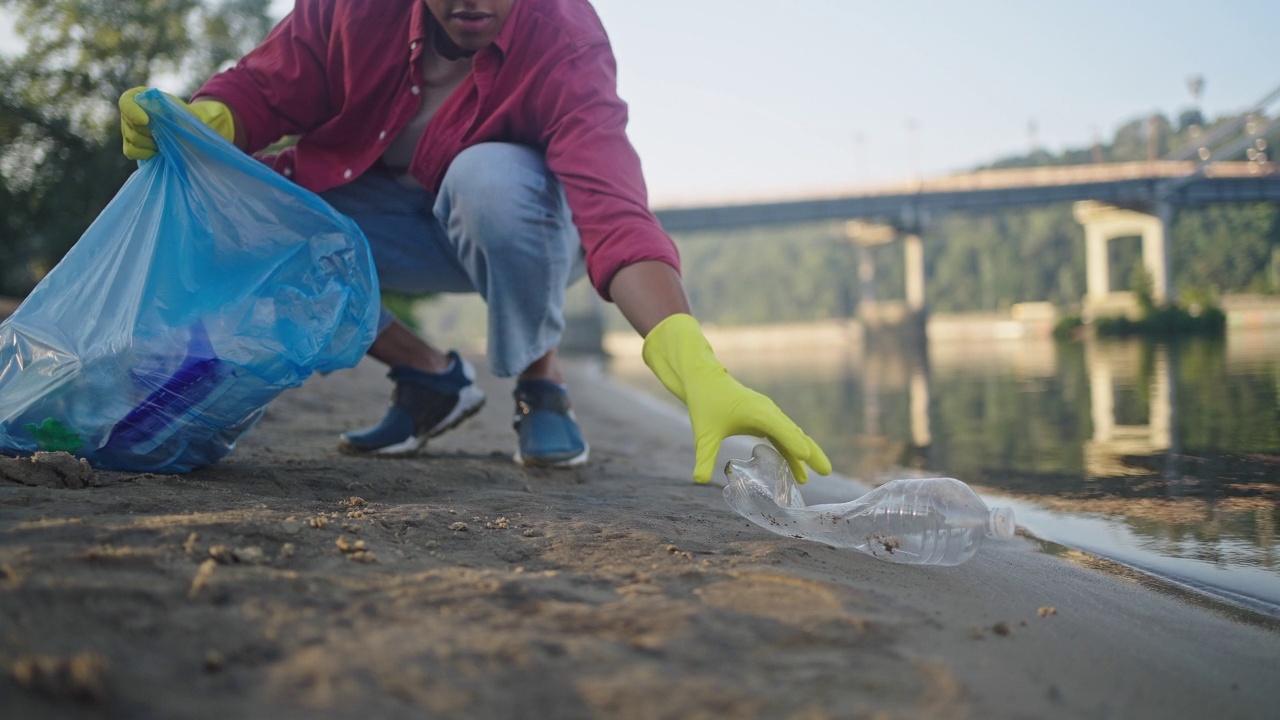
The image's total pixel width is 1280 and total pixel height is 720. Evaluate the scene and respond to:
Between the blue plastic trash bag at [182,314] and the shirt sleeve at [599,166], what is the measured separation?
0.49 meters

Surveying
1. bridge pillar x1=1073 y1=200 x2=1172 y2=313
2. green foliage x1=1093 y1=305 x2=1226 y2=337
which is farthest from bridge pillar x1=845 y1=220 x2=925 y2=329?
green foliage x1=1093 y1=305 x2=1226 y2=337

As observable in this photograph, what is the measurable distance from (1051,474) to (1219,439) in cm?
77

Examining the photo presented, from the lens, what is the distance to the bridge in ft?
93.2

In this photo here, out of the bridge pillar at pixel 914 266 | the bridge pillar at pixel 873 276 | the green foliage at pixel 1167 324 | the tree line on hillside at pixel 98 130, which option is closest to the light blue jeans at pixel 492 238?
the tree line on hillside at pixel 98 130

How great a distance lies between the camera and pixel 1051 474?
2.79 meters

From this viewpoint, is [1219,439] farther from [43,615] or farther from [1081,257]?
[1081,257]

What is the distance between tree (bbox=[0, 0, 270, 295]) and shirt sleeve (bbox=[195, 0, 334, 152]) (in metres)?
13.4

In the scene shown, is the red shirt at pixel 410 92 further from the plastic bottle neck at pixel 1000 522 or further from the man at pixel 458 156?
the plastic bottle neck at pixel 1000 522

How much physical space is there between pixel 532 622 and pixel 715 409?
2.20 ft

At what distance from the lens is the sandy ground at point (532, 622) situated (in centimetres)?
88

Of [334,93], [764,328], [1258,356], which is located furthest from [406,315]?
[764,328]

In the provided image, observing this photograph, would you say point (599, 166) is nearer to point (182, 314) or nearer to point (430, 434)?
point (182, 314)

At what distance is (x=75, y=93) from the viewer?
16078mm

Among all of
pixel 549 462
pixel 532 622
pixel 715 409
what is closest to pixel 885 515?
pixel 715 409
